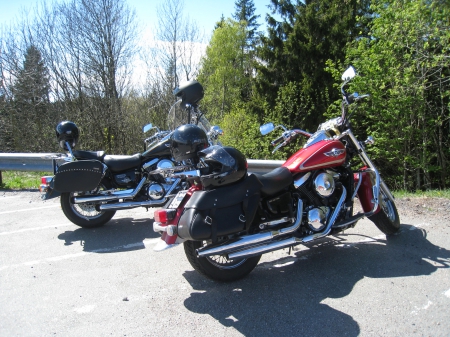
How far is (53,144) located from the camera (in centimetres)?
1742

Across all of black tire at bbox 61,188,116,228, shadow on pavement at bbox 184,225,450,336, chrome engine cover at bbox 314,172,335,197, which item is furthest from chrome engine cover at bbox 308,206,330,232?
black tire at bbox 61,188,116,228

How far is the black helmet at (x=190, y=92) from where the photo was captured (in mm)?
5969

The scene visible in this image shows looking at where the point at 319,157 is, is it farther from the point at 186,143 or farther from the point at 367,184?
the point at 186,143

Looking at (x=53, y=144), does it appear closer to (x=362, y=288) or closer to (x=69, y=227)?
(x=69, y=227)

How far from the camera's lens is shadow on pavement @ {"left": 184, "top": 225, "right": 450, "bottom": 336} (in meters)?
2.96

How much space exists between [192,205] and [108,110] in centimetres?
1507

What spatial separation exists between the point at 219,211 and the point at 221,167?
393mm

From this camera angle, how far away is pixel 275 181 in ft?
12.4

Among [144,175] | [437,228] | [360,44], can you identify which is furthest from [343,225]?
[360,44]

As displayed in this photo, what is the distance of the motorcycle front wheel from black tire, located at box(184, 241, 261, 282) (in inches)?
104

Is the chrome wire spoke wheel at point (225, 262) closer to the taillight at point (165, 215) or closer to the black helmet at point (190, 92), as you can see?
the taillight at point (165, 215)

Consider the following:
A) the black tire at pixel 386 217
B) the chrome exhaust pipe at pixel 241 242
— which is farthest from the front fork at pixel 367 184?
the chrome exhaust pipe at pixel 241 242

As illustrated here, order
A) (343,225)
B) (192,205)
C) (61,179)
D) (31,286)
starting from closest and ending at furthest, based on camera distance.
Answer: (192,205) < (31,286) < (343,225) < (61,179)

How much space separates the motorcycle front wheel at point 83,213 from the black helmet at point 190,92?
206 centimetres
